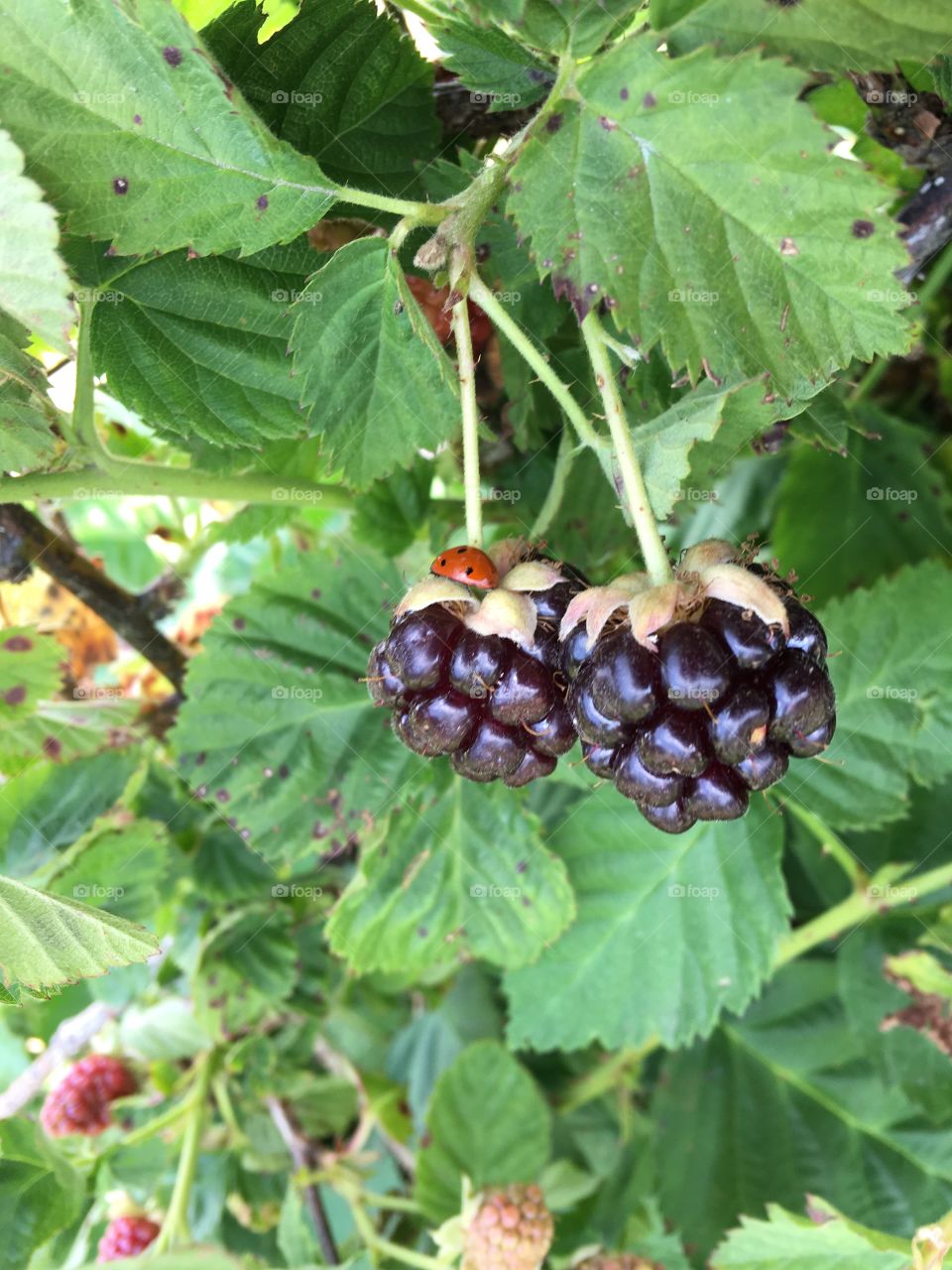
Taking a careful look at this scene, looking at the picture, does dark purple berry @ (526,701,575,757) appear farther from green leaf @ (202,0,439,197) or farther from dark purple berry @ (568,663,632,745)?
green leaf @ (202,0,439,197)

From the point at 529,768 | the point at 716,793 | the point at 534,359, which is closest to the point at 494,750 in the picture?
the point at 529,768

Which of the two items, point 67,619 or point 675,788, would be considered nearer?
point 675,788

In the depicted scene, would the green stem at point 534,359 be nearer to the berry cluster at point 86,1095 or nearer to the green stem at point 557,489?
the green stem at point 557,489

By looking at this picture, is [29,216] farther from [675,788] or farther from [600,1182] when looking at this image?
[600,1182]

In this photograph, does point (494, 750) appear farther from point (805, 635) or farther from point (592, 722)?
point (805, 635)

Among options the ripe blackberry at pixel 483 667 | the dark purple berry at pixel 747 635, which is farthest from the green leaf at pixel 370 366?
the dark purple berry at pixel 747 635

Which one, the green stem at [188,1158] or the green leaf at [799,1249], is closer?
the green leaf at [799,1249]

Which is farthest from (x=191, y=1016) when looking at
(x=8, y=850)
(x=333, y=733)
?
(x=333, y=733)
